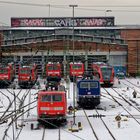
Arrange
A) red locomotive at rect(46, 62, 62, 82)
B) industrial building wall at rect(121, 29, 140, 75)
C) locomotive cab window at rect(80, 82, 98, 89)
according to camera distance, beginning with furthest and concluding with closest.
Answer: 1. industrial building wall at rect(121, 29, 140, 75)
2. red locomotive at rect(46, 62, 62, 82)
3. locomotive cab window at rect(80, 82, 98, 89)

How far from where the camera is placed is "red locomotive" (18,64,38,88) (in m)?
58.7

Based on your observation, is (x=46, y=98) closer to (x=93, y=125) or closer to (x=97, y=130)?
(x=93, y=125)

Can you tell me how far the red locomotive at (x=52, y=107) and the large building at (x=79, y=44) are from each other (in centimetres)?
3678

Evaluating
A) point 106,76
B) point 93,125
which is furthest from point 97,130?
point 106,76

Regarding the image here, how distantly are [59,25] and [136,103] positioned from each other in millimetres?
Result: 44517

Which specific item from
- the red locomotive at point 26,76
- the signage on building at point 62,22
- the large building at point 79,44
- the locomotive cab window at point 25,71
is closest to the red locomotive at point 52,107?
the red locomotive at point 26,76

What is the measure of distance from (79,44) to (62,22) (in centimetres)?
1127

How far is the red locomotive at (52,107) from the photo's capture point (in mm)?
32312

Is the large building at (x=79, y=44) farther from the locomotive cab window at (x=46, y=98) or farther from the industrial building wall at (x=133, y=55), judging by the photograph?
the locomotive cab window at (x=46, y=98)

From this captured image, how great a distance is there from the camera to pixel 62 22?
86.5 metres

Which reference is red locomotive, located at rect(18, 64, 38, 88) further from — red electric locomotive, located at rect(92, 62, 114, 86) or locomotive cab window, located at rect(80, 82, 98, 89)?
locomotive cab window, located at rect(80, 82, 98, 89)

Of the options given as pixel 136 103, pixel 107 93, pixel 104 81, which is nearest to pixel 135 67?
pixel 104 81

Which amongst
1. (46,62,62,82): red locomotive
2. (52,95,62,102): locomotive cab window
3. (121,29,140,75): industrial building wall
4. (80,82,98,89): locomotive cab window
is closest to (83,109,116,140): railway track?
(52,95,62,102): locomotive cab window

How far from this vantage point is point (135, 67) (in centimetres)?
7625
